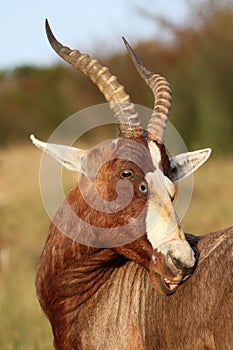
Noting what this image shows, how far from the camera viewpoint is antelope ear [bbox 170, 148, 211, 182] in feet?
23.1

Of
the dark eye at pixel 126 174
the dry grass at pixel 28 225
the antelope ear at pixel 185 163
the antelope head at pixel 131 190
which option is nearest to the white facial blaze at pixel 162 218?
the antelope head at pixel 131 190

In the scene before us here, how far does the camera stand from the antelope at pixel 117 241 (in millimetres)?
6293

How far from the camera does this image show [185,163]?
→ 23.5ft

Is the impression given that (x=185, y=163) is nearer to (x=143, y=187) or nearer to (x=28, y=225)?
(x=143, y=187)

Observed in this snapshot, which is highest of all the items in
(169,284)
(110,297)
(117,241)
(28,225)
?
(117,241)

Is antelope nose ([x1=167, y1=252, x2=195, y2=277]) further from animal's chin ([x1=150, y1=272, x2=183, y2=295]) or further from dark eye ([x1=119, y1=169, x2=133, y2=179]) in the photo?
dark eye ([x1=119, y1=169, x2=133, y2=179])

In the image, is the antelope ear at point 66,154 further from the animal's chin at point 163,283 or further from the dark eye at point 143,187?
the animal's chin at point 163,283

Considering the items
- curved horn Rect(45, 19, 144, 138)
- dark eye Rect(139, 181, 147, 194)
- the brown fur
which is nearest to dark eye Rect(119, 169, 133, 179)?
dark eye Rect(139, 181, 147, 194)

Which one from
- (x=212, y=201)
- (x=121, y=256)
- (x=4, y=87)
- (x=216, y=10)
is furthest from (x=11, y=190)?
(x=4, y=87)

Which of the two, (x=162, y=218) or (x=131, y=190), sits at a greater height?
(x=131, y=190)

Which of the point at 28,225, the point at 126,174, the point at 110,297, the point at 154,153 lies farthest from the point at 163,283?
the point at 28,225

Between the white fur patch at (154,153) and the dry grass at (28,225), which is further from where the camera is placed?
the dry grass at (28,225)

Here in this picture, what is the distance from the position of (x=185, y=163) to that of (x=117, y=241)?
109 centimetres

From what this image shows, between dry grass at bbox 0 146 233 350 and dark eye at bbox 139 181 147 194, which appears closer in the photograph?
dark eye at bbox 139 181 147 194
